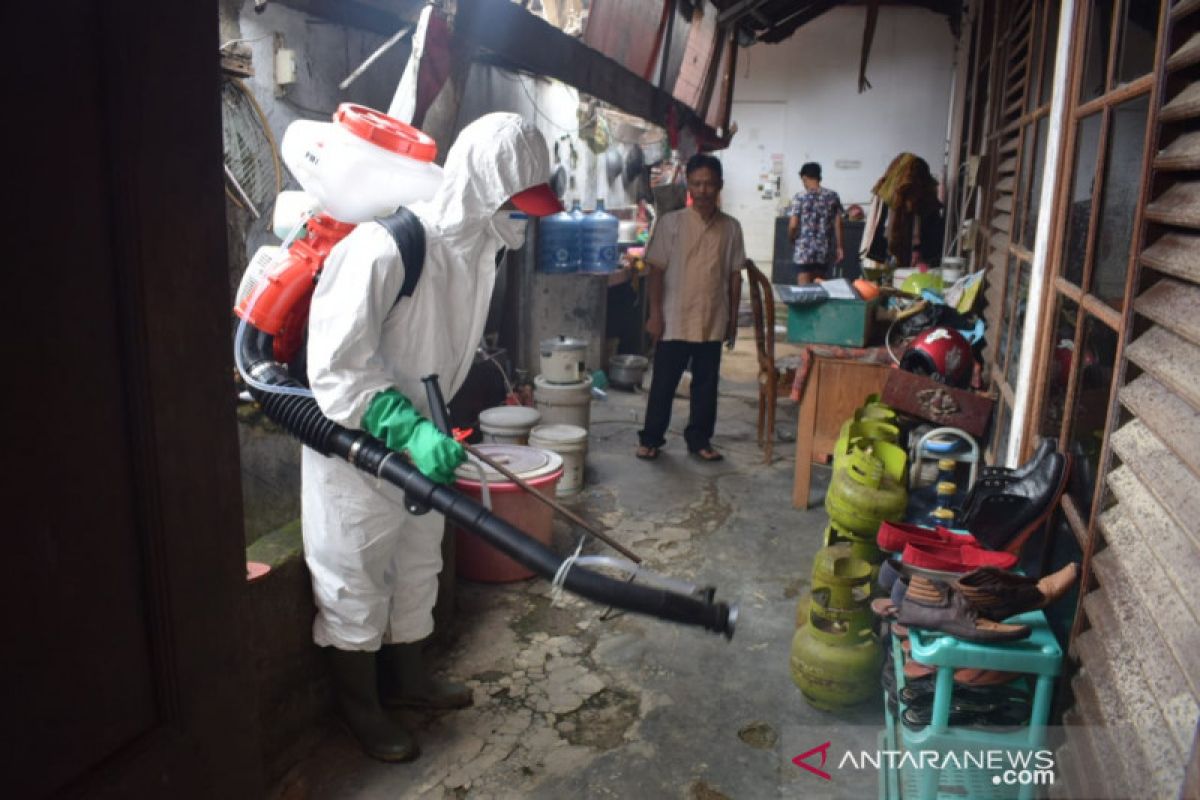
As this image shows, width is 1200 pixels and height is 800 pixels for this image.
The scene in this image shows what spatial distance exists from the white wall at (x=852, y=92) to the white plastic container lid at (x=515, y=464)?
40.6 feet

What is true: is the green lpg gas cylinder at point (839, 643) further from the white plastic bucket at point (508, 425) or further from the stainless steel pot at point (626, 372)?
the stainless steel pot at point (626, 372)

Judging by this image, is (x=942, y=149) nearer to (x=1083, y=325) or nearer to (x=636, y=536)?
(x=636, y=536)

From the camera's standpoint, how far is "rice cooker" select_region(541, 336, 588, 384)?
6.11m

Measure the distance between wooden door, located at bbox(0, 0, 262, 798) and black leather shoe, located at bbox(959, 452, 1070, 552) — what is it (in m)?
2.44

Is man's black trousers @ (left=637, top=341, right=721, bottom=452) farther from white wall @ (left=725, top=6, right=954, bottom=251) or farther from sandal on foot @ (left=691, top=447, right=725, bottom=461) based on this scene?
white wall @ (left=725, top=6, right=954, bottom=251)

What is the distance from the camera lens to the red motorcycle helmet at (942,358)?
4.71m

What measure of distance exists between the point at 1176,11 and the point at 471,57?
2797mm

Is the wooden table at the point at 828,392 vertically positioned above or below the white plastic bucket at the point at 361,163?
below

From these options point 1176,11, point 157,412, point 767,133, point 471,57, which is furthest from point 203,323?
point 767,133

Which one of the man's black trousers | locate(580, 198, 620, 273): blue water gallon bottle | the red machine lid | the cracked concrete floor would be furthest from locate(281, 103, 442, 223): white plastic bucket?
locate(580, 198, 620, 273): blue water gallon bottle

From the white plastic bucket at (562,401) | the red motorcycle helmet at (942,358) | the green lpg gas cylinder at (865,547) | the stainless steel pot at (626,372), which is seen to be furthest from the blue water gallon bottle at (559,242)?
the green lpg gas cylinder at (865,547)

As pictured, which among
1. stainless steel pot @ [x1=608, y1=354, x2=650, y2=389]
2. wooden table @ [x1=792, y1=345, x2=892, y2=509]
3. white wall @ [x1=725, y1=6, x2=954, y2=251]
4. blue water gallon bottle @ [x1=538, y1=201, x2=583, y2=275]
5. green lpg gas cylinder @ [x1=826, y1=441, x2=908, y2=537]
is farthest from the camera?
white wall @ [x1=725, y1=6, x2=954, y2=251]

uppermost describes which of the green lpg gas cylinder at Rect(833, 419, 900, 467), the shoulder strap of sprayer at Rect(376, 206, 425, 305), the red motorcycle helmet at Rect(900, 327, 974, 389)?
the shoulder strap of sprayer at Rect(376, 206, 425, 305)

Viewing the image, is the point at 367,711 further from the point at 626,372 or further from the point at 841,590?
the point at 626,372
